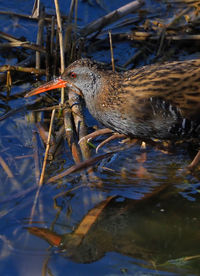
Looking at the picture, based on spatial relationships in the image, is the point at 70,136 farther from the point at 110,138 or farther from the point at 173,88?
the point at 173,88

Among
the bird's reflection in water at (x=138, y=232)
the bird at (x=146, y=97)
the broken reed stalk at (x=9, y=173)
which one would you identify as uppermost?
the bird at (x=146, y=97)

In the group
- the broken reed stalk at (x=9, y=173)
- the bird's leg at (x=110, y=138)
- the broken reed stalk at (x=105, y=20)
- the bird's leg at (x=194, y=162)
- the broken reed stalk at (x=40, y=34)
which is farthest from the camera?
the broken reed stalk at (x=105, y=20)

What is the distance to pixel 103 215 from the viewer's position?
10.3 ft

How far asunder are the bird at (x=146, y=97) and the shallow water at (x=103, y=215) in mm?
326

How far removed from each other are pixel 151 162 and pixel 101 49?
1905 mm

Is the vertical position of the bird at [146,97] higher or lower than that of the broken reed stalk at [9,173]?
higher

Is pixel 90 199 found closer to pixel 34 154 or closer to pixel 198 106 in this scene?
pixel 34 154

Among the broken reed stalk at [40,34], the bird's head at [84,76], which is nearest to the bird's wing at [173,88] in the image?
the bird's head at [84,76]

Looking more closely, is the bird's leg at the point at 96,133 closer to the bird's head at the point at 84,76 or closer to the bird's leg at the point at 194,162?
the bird's head at the point at 84,76

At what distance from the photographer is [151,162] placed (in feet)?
12.3

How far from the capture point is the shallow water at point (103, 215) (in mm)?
2723

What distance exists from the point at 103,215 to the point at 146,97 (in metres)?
0.94

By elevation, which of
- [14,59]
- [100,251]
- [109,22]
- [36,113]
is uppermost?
[109,22]

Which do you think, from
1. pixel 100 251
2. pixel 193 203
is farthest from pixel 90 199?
pixel 193 203
